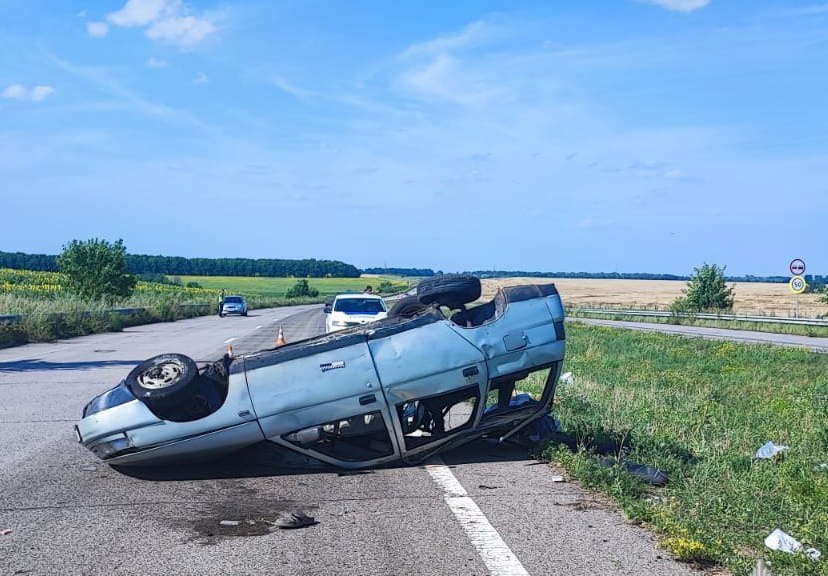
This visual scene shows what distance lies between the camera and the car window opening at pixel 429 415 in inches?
311

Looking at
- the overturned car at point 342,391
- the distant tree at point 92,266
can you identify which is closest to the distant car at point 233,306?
the distant tree at point 92,266

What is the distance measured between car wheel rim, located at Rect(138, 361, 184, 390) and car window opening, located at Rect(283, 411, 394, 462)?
1151mm

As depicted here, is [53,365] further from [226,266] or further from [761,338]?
[226,266]

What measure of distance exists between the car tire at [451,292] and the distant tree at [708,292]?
52606 mm

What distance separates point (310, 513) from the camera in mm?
6391

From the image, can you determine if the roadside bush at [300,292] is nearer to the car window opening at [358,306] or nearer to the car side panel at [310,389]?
the car window opening at [358,306]

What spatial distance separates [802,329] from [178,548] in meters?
40.7

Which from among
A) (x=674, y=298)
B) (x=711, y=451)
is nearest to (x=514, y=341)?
(x=711, y=451)

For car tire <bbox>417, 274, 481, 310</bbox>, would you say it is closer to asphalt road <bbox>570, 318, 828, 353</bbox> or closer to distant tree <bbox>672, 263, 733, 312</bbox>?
asphalt road <bbox>570, 318, 828, 353</bbox>

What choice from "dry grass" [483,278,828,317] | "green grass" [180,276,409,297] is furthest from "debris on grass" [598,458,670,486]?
"green grass" [180,276,409,297]

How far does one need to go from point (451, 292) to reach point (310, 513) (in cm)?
302

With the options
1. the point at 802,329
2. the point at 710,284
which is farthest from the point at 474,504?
the point at 710,284

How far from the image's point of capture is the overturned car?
7422mm

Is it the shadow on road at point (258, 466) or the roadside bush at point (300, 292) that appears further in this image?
the roadside bush at point (300, 292)
